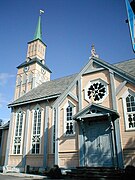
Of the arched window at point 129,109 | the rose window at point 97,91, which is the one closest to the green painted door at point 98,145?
the arched window at point 129,109

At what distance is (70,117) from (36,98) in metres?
6.18

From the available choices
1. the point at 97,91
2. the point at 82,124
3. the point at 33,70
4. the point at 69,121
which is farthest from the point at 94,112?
the point at 33,70

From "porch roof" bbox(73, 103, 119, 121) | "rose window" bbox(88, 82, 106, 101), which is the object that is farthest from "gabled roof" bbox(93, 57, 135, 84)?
"porch roof" bbox(73, 103, 119, 121)

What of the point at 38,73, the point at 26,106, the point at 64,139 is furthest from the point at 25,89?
the point at 64,139

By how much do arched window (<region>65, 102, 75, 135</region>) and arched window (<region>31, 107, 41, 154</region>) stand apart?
4.69m

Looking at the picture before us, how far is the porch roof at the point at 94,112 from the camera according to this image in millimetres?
13461

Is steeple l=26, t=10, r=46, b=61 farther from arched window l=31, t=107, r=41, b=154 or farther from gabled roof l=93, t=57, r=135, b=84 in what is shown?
gabled roof l=93, t=57, r=135, b=84

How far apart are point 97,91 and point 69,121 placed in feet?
12.5

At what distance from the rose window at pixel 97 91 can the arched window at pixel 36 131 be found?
7.43m

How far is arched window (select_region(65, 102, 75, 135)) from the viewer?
1581cm

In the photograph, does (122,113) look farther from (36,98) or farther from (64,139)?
(36,98)

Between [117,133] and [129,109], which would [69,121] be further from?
[129,109]

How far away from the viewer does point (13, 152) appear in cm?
2066

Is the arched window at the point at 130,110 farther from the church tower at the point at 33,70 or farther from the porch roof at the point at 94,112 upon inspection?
the church tower at the point at 33,70
